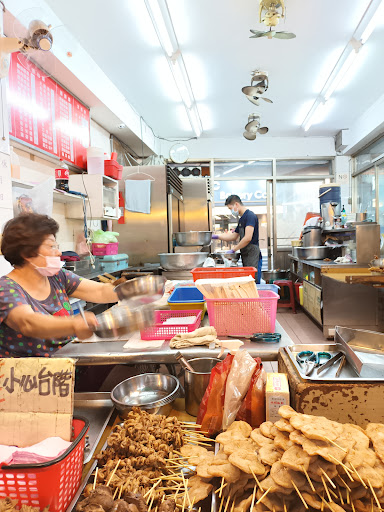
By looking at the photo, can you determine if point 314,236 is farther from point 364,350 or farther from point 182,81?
point 364,350

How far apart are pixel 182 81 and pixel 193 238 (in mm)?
2350

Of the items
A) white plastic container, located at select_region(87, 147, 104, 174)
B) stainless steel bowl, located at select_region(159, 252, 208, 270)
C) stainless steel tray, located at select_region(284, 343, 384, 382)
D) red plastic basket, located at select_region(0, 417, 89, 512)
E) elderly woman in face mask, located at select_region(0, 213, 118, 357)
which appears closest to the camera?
red plastic basket, located at select_region(0, 417, 89, 512)

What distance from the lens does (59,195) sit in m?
3.53

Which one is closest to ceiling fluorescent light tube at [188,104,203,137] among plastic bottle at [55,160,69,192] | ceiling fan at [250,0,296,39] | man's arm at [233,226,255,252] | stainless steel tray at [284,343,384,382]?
man's arm at [233,226,255,252]

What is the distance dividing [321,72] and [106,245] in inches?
162

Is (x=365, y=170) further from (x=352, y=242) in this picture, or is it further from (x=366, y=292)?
(x=366, y=292)

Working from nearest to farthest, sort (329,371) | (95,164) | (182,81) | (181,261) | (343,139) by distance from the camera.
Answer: (329,371)
(181,261)
(95,164)
(182,81)
(343,139)

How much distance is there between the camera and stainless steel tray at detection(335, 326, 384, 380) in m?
1.26

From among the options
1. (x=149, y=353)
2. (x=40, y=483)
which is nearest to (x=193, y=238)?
(x=149, y=353)

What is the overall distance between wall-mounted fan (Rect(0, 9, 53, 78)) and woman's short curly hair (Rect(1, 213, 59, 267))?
1.28 metres

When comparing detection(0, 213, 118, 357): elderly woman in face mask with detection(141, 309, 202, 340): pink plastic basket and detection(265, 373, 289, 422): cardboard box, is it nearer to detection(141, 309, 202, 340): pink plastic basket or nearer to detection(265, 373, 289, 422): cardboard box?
detection(141, 309, 202, 340): pink plastic basket

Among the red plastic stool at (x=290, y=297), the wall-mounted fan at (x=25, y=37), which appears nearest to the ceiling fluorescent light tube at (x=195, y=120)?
the wall-mounted fan at (x=25, y=37)

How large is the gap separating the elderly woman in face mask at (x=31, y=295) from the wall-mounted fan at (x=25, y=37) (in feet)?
4.43

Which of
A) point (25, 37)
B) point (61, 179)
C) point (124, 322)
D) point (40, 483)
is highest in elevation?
point (25, 37)
